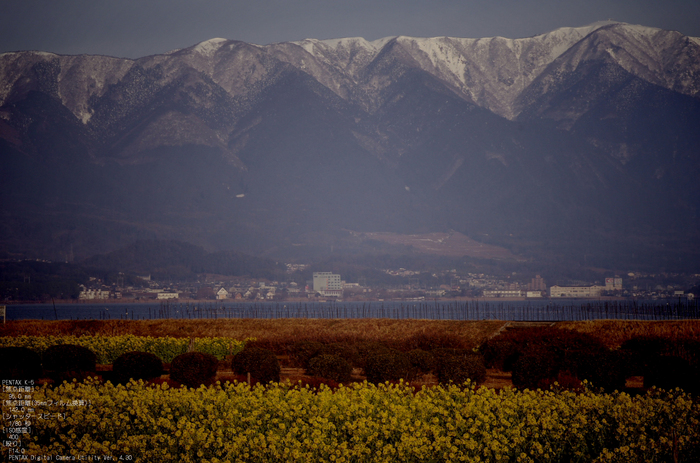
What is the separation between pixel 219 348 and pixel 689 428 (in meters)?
24.8


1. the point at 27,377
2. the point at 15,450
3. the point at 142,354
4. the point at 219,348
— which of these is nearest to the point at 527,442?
the point at 15,450

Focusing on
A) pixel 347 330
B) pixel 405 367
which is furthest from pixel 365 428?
pixel 347 330

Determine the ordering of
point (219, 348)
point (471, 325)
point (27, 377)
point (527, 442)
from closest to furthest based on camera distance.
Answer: point (527, 442) → point (27, 377) → point (219, 348) → point (471, 325)

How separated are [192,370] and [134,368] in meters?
2.11

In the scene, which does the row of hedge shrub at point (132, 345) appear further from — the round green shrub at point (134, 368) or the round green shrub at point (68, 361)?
the round green shrub at point (134, 368)

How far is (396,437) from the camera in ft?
39.0

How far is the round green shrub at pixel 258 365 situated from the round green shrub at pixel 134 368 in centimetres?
295

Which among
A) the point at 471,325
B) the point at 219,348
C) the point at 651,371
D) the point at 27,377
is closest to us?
the point at 651,371

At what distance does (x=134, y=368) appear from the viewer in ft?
71.4

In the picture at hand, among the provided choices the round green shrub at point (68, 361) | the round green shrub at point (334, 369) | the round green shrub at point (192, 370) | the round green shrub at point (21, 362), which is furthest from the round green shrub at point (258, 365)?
the round green shrub at point (21, 362)

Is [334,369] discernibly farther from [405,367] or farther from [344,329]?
[344,329]

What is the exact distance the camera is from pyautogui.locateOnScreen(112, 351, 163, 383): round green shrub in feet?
71.4

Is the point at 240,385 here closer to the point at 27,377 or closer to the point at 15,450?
the point at 15,450

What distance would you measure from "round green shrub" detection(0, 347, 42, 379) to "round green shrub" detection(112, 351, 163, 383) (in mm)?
2818
